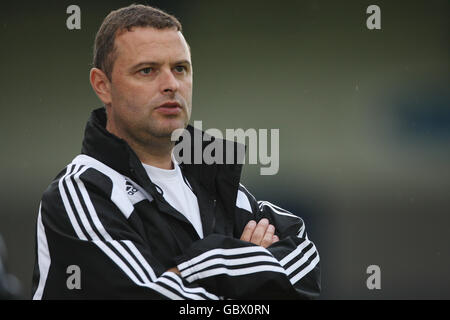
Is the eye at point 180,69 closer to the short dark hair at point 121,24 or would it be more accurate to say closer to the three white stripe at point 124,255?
the short dark hair at point 121,24

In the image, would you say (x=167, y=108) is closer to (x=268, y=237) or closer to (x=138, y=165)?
(x=138, y=165)

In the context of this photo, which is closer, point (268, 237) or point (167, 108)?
point (167, 108)

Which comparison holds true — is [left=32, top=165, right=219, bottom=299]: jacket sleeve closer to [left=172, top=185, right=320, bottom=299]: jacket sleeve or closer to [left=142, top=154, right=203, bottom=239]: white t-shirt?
[left=172, top=185, right=320, bottom=299]: jacket sleeve

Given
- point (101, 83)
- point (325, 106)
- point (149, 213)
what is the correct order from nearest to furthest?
point (149, 213) < point (101, 83) < point (325, 106)

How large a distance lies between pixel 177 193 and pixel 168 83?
33 centimetres

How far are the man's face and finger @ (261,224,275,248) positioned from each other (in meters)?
0.41

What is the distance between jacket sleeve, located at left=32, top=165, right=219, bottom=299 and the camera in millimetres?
1767

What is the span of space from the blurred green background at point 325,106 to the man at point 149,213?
2575mm

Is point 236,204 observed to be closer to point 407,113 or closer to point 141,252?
point 141,252

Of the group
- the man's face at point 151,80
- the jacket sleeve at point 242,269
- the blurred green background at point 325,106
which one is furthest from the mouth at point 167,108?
the blurred green background at point 325,106

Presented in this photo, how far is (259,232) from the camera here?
6.88 feet

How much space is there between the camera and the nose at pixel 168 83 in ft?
6.41

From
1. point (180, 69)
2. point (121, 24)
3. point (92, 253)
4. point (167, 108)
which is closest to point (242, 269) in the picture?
point (92, 253)

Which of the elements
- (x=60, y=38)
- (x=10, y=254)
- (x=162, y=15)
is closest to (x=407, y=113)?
(x=60, y=38)
